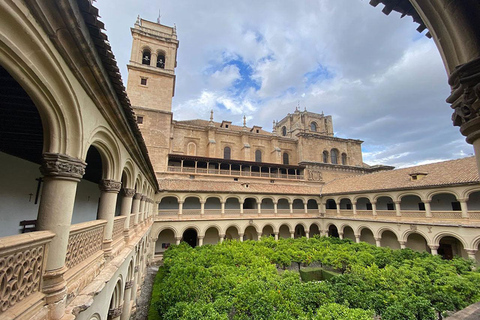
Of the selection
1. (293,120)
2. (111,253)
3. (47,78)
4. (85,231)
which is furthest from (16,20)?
(293,120)

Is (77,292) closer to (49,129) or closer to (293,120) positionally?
(49,129)

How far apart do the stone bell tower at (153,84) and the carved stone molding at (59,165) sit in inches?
816

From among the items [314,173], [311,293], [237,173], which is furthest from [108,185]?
[314,173]

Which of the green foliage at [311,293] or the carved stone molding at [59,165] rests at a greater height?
the carved stone molding at [59,165]

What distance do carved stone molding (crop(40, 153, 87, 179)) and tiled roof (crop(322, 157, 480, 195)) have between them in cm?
1985

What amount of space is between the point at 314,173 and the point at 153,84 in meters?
23.1

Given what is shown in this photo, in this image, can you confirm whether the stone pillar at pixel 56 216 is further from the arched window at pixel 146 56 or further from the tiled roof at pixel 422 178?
the arched window at pixel 146 56

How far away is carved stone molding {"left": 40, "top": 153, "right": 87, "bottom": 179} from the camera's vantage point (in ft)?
8.55

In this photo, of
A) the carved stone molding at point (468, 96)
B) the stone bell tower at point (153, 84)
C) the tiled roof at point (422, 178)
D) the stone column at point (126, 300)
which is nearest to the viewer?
the carved stone molding at point (468, 96)

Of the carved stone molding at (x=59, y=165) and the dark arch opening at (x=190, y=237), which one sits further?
the dark arch opening at (x=190, y=237)

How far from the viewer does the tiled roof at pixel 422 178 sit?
49.5 ft

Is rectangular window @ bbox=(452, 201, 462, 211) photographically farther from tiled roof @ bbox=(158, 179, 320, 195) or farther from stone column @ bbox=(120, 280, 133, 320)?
stone column @ bbox=(120, 280, 133, 320)

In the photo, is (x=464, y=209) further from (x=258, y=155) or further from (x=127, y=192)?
(x=258, y=155)

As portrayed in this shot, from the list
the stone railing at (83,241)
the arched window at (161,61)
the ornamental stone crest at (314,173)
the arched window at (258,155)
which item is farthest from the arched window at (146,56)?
the stone railing at (83,241)
